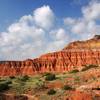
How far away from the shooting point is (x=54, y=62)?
5477 inches

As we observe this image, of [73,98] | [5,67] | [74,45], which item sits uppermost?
[74,45]

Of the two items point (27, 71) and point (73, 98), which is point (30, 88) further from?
point (27, 71)

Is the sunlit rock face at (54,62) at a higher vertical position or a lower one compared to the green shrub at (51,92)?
higher

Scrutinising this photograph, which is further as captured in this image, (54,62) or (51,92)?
(54,62)

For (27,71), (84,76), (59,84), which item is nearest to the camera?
(59,84)

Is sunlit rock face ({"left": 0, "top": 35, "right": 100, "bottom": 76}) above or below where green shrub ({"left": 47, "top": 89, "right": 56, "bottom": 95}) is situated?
above

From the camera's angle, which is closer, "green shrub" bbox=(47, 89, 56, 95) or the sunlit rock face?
"green shrub" bbox=(47, 89, 56, 95)

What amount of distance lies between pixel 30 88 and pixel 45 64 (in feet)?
306

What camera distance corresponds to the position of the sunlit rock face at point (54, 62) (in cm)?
13375

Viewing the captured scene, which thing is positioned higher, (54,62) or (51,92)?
(54,62)

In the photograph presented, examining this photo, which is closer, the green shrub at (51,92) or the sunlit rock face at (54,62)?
the green shrub at (51,92)

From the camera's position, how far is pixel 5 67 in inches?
5310

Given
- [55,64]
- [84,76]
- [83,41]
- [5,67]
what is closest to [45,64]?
[55,64]

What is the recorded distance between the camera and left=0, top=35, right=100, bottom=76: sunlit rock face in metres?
134
